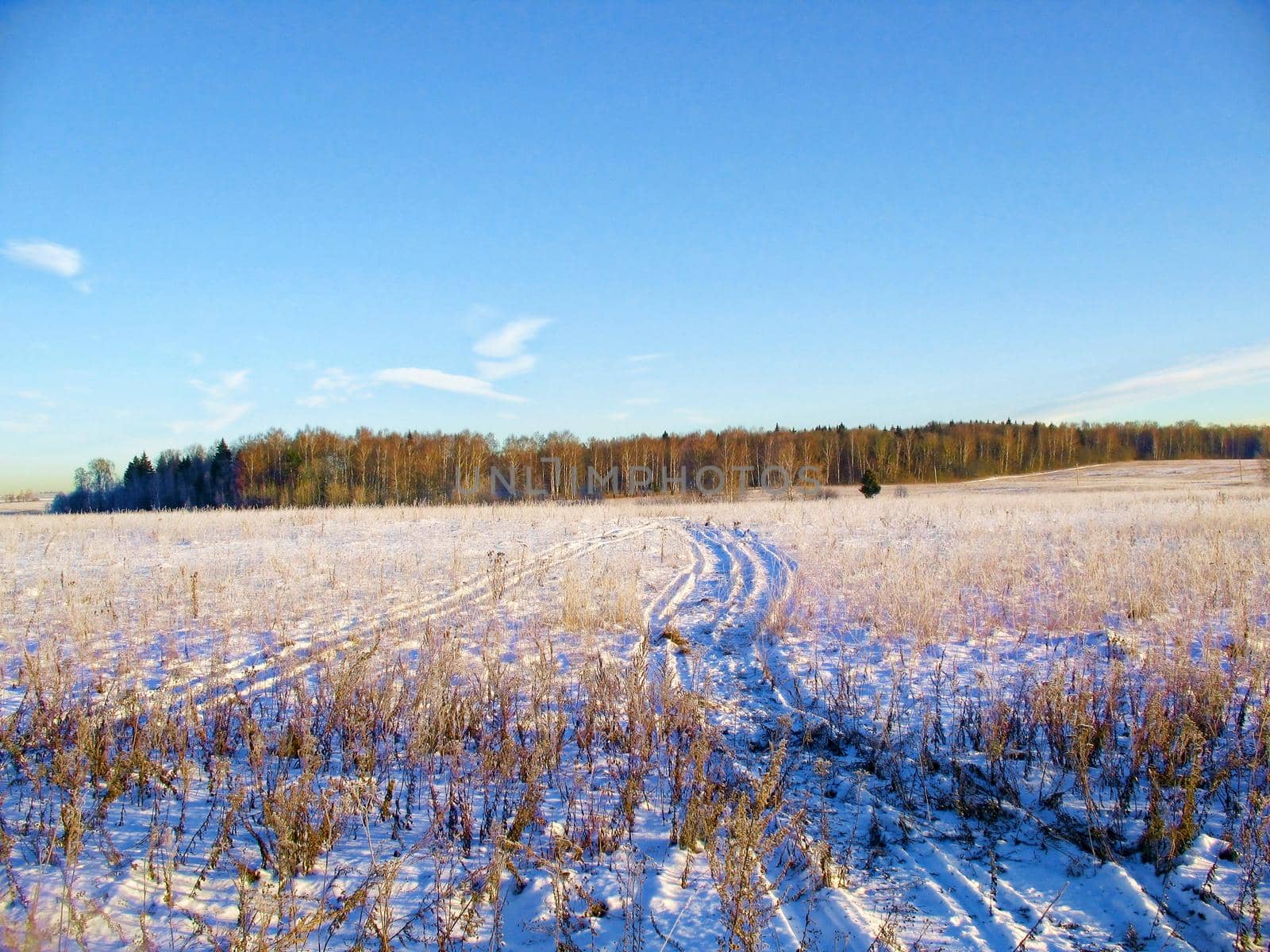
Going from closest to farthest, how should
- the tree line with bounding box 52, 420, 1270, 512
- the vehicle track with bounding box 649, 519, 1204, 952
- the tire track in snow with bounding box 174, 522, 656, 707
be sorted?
1. the vehicle track with bounding box 649, 519, 1204, 952
2. the tire track in snow with bounding box 174, 522, 656, 707
3. the tree line with bounding box 52, 420, 1270, 512

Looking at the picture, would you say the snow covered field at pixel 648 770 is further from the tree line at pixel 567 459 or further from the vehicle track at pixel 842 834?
the tree line at pixel 567 459

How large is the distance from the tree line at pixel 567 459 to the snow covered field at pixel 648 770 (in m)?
41.0

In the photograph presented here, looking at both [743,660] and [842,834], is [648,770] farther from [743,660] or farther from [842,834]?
[743,660]

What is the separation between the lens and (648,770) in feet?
12.2

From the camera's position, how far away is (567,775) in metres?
3.67

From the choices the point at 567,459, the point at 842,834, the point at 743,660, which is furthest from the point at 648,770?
the point at 567,459

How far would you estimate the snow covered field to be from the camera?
7.93ft

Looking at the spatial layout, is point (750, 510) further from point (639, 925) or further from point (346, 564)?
point (639, 925)

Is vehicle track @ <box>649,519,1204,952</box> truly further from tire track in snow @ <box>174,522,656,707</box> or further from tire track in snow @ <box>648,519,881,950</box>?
tire track in snow @ <box>174,522,656,707</box>

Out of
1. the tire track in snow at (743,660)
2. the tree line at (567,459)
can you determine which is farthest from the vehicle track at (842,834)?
the tree line at (567,459)

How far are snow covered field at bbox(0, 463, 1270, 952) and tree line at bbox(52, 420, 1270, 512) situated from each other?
134 feet

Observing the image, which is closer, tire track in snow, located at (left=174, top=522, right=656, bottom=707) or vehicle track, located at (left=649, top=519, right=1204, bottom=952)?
vehicle track, located at (left=649, top=519, right=1204, bottom=952)

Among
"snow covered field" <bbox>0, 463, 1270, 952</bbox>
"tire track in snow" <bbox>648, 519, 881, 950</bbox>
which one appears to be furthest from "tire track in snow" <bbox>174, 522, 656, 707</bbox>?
"tire track in snow" <bbox>648, 519, 881, 950</bbox>

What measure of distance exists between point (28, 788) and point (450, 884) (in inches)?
106
